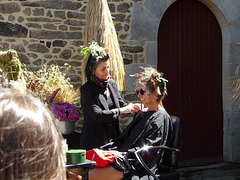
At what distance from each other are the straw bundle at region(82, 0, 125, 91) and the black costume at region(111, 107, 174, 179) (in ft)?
3.14

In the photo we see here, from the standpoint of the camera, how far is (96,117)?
3371 millimetres

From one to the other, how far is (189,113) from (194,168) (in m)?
0.95

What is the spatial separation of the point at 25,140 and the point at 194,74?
18.8 feet

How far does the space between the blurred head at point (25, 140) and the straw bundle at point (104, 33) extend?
345 centimetres

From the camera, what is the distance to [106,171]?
9.34 feet

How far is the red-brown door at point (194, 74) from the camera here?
605 centimetres

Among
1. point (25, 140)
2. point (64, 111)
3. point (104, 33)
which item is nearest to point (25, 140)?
point (25, 140)

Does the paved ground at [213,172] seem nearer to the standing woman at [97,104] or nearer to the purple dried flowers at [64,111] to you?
the standing woman at [97,104]

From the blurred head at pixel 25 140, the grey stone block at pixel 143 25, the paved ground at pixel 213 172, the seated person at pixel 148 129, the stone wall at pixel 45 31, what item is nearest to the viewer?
the blurred head at pixel 25 140

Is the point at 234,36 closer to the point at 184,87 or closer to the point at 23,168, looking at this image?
the point at 184,87

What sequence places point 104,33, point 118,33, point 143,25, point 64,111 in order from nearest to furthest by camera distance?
point 64,111 < point 104,33 < point 118,33 < point 143,25

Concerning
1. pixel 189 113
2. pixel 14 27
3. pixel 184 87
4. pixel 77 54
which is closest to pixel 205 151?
pixel 189 113

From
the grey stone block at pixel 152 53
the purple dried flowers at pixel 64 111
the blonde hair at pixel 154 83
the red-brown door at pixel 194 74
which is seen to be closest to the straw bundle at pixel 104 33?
the purple dried flowers at pixel 64 111

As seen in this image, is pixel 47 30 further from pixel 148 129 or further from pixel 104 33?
pixel 148 129
